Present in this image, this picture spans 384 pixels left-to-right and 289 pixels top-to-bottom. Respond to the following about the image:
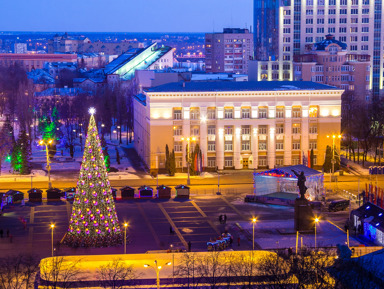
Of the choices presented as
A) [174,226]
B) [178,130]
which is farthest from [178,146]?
[174,226]

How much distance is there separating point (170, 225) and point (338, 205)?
1398cm

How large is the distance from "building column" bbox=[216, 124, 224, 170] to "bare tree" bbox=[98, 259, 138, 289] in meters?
38.6

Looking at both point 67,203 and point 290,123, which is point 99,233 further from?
point 290,123

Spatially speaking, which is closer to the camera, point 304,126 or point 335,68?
point 304,126

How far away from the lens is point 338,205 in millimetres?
62969

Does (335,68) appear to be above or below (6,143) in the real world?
above

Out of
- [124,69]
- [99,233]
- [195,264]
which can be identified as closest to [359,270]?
[195,264]

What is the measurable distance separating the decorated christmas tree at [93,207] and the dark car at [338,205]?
19524 millimetres

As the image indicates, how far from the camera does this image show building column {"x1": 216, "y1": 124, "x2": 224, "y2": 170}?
276 feet

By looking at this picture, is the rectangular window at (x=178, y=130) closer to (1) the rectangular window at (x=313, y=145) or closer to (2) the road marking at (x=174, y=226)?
(1) the rectangular window at (x=313, y=145)

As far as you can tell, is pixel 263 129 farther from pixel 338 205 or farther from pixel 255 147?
pixel 338 205

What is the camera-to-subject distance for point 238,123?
84188mm

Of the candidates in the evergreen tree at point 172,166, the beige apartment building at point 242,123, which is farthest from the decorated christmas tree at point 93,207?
the beige apartment building at point 242,123

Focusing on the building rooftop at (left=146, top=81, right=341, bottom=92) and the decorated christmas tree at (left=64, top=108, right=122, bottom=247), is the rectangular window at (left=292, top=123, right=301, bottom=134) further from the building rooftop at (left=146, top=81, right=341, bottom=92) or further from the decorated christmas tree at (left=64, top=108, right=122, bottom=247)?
the decorated christmas tree at (left=64, top=108, right=122, bottom=247)
